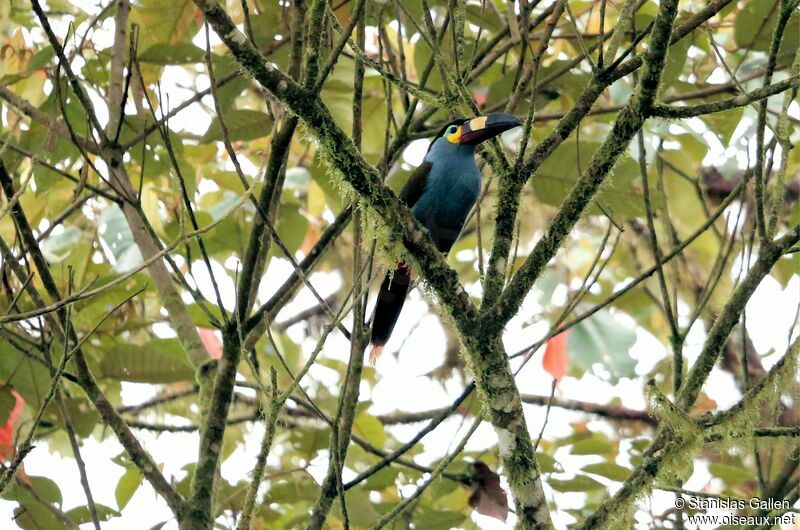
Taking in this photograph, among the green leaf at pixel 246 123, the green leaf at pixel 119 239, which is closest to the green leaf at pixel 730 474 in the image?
the green leaf at pixel 246 123

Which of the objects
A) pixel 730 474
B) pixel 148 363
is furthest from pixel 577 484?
pixel 148 363

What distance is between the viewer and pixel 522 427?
2.30 meters

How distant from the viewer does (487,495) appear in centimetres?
309

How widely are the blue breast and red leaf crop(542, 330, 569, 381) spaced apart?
26.1 inches

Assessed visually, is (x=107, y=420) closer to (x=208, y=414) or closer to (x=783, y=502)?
(x=208, y=414)

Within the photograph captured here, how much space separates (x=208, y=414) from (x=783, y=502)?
1.70m

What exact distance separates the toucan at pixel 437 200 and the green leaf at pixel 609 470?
949 mm

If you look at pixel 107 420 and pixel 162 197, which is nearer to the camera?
pixel 107 420

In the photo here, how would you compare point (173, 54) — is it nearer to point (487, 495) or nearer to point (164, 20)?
point (164, 20)

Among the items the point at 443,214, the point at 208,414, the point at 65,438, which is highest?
the point at 443,214

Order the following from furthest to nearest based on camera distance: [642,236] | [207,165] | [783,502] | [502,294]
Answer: [642,236]
[207,165]
[783,502]
[502,294]

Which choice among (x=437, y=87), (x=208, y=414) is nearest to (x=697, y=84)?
(x=437, y=87)

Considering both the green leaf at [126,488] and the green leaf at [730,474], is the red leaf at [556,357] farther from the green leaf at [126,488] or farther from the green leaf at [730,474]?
the green leaf at [126,488]

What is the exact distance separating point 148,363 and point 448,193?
152 cm
